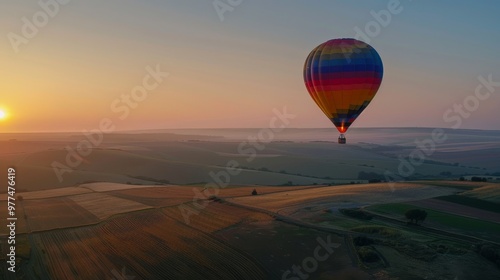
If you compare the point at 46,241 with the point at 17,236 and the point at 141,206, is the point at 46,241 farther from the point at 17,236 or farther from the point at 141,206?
the point at 141,206

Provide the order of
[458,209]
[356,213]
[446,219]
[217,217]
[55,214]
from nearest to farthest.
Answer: [446,219], [356,213], [217,217], [458,209], [55,214]

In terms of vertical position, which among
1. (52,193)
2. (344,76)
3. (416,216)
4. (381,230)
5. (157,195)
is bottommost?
(52,193)

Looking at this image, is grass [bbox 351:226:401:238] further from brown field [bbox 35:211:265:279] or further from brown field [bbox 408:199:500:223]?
brown field [bbox 408:199:500:223]

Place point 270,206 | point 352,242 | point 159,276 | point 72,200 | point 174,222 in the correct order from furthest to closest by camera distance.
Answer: point 72,200 < point 270,206 < point 174,222 < point 352,242 < point 159,276

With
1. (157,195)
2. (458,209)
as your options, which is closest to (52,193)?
(157,195)

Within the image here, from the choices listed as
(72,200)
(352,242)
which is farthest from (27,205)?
(352,242)

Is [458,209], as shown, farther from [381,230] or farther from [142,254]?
[142,254]

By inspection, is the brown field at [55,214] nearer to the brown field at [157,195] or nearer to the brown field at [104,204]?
the brown field at [104,204]
